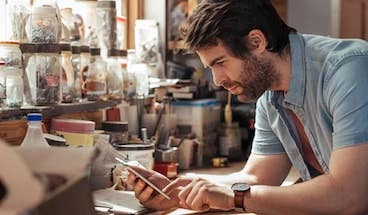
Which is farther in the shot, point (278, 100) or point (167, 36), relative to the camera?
point (167, 36)

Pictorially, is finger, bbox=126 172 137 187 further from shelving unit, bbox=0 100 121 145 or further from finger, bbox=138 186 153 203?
shelving unit, bbox=0 100 121 145

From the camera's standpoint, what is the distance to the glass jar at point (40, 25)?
1918mm

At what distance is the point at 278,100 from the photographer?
183 cm

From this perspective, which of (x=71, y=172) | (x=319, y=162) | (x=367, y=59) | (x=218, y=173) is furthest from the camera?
(x=218, y=173)

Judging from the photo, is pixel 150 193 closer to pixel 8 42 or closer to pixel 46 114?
pixel 46 114

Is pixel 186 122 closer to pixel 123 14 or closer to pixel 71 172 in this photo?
pixel 123 14

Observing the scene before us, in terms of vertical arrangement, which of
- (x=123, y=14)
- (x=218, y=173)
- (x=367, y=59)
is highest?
(x=123, y=14)

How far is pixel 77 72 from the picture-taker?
7.17 feet

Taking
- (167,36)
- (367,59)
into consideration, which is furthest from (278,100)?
(167,36)

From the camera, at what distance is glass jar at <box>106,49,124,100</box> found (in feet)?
7.71

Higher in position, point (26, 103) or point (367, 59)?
point (367, 59)

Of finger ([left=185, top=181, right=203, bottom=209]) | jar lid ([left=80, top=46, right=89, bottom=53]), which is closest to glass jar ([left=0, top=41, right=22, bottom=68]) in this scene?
jar lid ([left=80, top=46, right=89, bottom=53])

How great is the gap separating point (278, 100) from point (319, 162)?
22 cm

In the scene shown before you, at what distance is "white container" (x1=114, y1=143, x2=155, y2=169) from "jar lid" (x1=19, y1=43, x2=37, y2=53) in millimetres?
444
